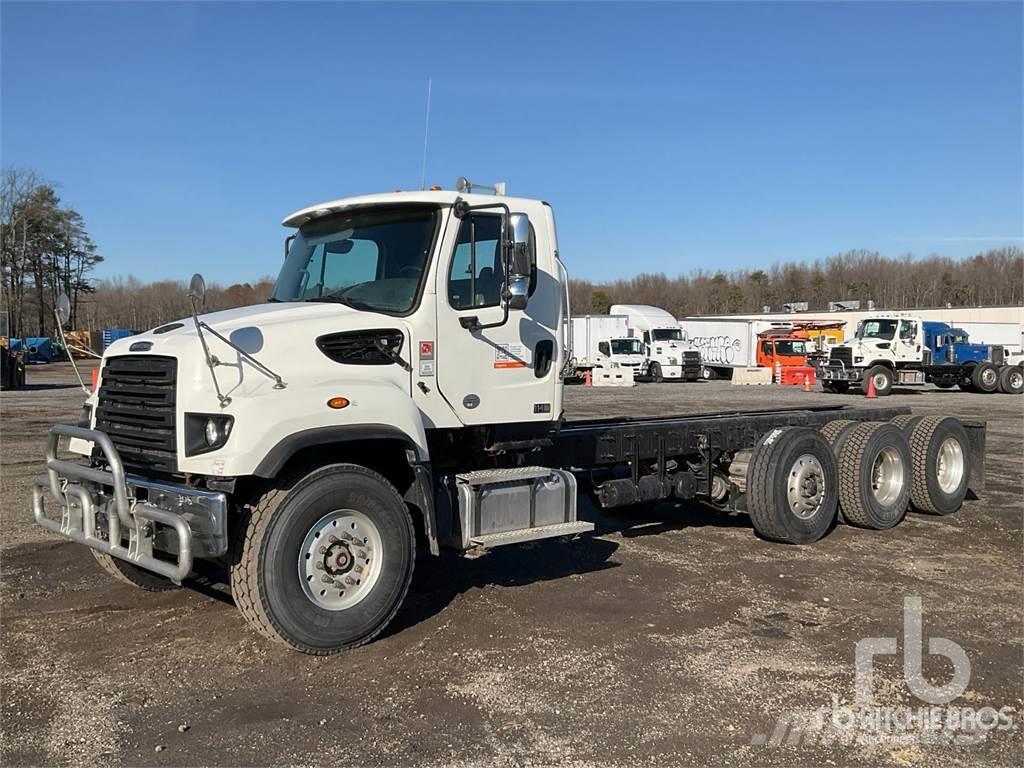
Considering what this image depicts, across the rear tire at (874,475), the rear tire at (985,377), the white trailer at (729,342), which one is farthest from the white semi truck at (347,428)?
the white trailer at (729,342)

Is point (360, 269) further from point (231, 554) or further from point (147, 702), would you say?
point (147, 702)

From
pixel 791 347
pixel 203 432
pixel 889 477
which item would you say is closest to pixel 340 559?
pixel 203 432

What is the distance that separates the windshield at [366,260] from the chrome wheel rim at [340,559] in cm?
144

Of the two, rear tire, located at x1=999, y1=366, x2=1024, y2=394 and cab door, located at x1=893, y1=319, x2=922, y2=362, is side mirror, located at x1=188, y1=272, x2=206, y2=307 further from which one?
rear tire, located at x1=999, y1=366, x2=1024, y2=394

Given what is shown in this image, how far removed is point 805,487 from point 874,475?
128 cm

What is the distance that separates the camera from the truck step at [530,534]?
578 cm

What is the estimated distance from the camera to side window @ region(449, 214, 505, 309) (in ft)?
19.5

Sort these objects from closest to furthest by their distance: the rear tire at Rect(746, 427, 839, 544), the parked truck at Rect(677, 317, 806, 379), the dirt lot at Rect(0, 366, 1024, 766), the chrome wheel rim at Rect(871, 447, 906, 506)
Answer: the dirt lot at Rect(0, 366, 1024, 766), the rear tire at Rect(746, 427, 839, 544), the chrome wheel rim at Rect(871, 447, 906, 506), the parked truck at Rect(677, 317, 806, 379)

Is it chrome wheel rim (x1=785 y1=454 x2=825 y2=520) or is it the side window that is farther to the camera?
chrome wheel rim (x1=785 y1=454 x2=825 y2=520)

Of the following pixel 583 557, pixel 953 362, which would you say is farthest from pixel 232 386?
pixel 953 362

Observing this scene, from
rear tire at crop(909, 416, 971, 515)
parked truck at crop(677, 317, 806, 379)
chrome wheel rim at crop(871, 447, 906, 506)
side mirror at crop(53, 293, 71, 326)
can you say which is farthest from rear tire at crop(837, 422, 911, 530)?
parked truck at crop(677, 317, 806, 379)

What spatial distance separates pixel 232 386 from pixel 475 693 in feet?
7.06

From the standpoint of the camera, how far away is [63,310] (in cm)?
535

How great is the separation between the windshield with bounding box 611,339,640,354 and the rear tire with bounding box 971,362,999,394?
1409cm
